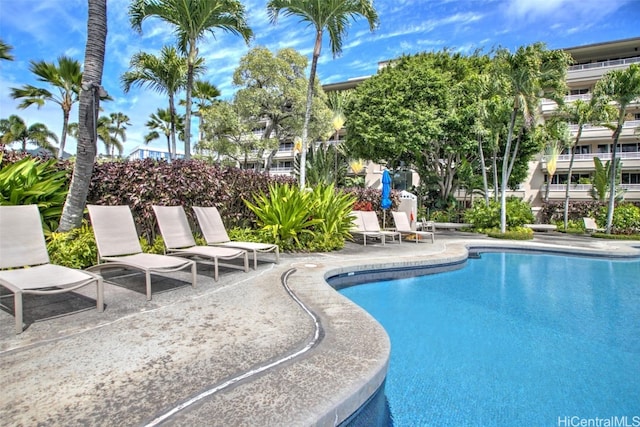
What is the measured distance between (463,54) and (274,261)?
24.4 meters

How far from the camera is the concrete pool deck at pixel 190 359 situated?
2.22 meters

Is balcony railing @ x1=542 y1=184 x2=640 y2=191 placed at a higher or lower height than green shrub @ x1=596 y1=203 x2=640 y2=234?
higher

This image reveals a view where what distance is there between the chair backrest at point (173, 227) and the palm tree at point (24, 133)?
42.7 m

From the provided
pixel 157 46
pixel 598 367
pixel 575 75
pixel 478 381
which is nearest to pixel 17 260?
pixel 478 381

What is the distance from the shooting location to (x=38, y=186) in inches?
239

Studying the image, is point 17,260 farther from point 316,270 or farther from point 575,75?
point 575,75

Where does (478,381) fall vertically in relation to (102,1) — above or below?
below

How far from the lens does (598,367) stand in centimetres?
405

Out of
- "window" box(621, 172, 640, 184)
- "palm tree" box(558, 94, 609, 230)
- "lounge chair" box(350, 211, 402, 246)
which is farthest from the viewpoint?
"window" box(621, 172, 640, 184)

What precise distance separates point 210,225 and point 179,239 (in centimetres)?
99

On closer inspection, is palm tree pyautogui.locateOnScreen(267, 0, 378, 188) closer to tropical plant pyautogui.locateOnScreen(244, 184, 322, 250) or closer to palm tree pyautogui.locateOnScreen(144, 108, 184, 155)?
tropical plant pyautogui.locateOnScreen(244, 184, 322, 250)

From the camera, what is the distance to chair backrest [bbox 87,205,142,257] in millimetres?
5152

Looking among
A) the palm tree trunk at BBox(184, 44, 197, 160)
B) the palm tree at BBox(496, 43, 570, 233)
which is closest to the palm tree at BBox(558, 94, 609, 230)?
the palm tree at BBox(496, 43, 570, 233)

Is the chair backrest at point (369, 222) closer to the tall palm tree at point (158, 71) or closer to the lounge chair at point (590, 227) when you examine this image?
the tall palm tree at point (158, 71)
